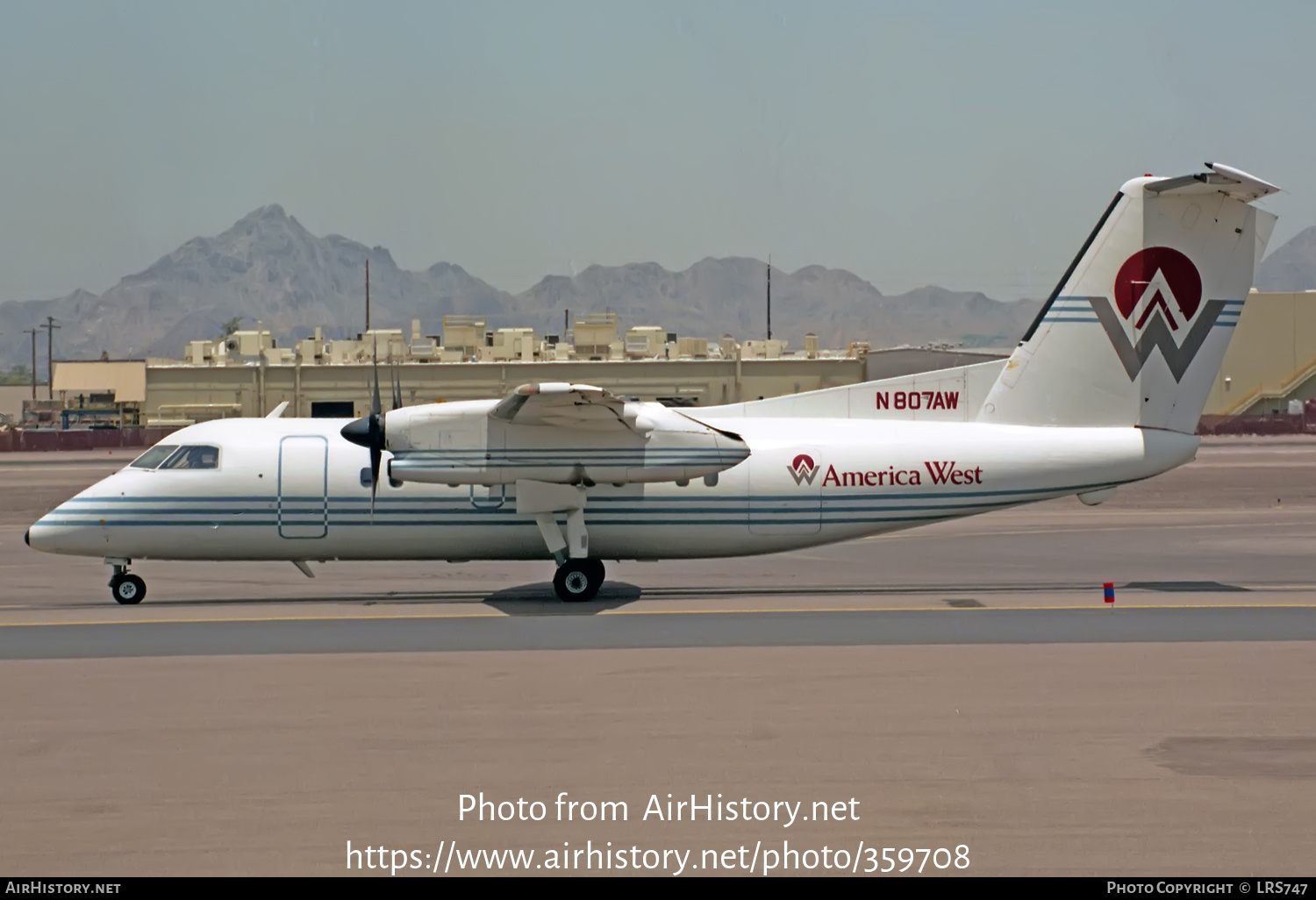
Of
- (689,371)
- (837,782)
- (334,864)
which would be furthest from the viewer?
(689,371)

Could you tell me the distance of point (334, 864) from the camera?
826 centimetres

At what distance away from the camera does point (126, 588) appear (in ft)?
65.4

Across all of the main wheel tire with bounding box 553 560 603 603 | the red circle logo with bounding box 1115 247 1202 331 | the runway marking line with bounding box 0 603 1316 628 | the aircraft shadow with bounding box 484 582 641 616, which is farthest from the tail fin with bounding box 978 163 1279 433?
the main wheel tire with bounding box 553 560 603 603

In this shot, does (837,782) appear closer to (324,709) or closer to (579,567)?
(324,709)

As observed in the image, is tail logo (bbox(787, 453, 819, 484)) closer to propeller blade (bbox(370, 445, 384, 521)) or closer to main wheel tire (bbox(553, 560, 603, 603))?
main wheel tire (bbox(553, 560, 603, 603))

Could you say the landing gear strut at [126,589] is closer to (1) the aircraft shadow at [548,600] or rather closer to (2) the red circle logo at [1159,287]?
(1) the aircraft shadow at [548,600]

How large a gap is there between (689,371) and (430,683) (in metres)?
54.5

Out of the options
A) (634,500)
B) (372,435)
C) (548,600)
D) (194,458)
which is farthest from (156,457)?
(634,500)

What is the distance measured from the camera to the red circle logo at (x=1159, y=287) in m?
20.0

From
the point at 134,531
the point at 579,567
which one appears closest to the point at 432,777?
the point at 579,567

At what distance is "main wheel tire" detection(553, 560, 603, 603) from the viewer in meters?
19.5

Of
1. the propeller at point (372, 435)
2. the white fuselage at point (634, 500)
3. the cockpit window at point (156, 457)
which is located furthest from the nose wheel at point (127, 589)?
the propeller at point (372, 435)

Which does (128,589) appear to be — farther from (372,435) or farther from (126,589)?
(372,435)

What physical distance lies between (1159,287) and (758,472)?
261 inches
